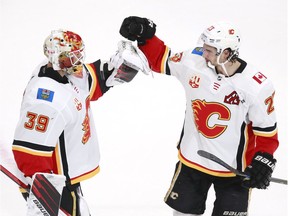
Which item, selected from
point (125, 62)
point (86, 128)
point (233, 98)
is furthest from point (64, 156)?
point (233, 98)

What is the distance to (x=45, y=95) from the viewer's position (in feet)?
9.33

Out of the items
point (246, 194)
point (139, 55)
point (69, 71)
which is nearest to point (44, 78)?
point (69, 71)

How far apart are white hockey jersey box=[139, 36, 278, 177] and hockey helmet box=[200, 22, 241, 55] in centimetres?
14

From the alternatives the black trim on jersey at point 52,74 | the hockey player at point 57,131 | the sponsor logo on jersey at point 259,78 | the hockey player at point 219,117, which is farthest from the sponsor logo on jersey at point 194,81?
the black trim on jersey at point 52,74

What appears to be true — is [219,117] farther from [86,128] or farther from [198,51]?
[86,128]

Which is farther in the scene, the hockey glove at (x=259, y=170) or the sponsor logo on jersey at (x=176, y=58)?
the sponsor logo on jersey at (x=176, y=58)

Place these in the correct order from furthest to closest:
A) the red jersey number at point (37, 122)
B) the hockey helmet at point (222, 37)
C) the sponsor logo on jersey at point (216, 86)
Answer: the sponsor logo on jersey at point (216, 86) < the hockey helmet at point (222, 37) < the red jersey number at point (37, 122)

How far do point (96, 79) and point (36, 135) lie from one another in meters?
0.49

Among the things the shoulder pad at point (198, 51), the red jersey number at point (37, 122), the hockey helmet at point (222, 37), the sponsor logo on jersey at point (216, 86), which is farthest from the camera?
the shoulder pad at point (198, 51)

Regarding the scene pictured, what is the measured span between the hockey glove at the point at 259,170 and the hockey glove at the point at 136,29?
80 centimetres

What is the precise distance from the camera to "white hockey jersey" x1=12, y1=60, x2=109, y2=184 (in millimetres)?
2836

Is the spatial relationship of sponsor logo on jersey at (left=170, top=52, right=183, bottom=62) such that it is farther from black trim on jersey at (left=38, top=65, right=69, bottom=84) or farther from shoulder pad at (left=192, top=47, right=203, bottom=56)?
black trim on jersey at (left=38, top=65, right=69, bottom=84)

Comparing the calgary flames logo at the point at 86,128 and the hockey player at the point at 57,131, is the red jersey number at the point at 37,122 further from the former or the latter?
the calgary flames logo at the point at 86,128

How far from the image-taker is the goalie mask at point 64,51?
2.90 m
